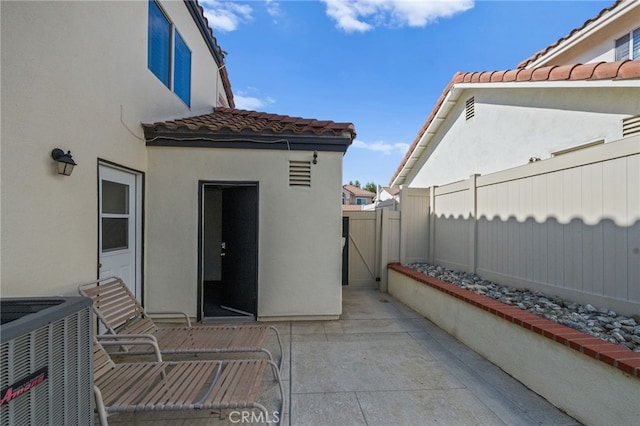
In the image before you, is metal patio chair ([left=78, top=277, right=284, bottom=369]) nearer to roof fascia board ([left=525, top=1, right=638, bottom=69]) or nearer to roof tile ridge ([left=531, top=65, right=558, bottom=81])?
roof tile ridge ([left=531, top=65, right=558, bottom=81])

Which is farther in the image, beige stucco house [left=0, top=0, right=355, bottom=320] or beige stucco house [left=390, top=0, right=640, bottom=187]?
beige stucco house [left=390, top=0, right=640, bottom=187]

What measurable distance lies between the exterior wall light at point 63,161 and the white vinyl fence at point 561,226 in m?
5.99

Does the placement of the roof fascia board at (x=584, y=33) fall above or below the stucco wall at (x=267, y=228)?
Result: above

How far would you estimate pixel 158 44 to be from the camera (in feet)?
17.5

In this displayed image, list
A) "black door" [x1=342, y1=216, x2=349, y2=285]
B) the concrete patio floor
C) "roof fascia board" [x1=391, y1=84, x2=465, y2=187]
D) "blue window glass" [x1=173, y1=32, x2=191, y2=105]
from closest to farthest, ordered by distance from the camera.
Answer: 1. the concrete patio floor
2. "blue window glass" [x1=173, y1=32, x2=191, y2=105]
3. "black door" [x1=342, y1=216, x2=349, y2=285]
4. "roof fascia board" [x1=391, y1=84, x2=465, y2=187]

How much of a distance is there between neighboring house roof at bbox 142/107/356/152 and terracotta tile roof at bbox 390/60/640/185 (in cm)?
407

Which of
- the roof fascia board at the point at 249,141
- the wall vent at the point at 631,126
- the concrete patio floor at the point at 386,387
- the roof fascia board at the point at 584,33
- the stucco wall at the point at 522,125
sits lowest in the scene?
the concrete patio floor at the point at 386,387

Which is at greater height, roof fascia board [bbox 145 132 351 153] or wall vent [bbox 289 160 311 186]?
roof fascia board [bbox 145 132 351 153]

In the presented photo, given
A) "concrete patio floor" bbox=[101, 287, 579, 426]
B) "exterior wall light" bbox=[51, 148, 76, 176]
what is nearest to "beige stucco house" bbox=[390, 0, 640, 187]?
"concrete patio floor" bbox=[101, 287, 579, 426]

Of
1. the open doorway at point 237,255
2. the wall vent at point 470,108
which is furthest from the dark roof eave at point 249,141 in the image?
the wall vent at point 470,108

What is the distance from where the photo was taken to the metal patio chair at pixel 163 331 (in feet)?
11.1

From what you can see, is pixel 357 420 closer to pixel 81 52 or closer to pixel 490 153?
pixel 81 52

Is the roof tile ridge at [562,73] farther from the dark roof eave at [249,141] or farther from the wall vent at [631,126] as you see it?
the dark roof eave at [249,141]

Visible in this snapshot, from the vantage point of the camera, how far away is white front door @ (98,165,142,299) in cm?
412
